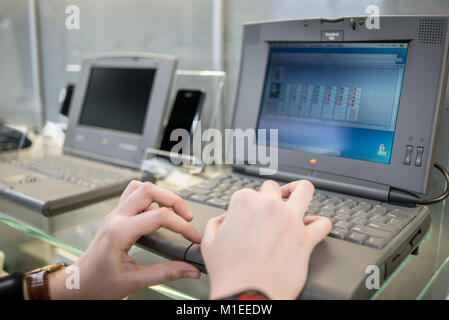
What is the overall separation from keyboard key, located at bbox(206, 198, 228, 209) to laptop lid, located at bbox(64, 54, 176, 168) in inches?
17.0

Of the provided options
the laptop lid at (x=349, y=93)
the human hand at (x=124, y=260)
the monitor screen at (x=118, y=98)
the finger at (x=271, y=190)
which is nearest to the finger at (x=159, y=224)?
the human hand at (x=124, y=260)

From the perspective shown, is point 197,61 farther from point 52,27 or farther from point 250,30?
point 52,27

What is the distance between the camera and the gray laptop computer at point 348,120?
586mm

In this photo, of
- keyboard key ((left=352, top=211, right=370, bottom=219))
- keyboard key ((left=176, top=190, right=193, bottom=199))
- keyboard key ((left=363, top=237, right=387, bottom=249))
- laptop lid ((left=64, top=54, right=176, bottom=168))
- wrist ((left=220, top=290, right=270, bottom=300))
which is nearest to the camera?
wrist ((left=220, top=290, right=270, bottom=300))

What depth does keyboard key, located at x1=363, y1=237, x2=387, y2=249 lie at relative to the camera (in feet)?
1.71

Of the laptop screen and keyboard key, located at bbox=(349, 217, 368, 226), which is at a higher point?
the laptop screen

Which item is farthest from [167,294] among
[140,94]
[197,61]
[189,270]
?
[197,61]

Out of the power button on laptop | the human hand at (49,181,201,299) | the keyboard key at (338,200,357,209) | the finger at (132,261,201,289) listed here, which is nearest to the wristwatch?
the human hand at (49,181,201,299)

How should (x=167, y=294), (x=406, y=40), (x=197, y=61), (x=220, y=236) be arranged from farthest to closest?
(x=197, y=61) → (x=406, y=40) → (x=167, y=294) → (x=220, y=236)

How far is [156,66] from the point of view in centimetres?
112

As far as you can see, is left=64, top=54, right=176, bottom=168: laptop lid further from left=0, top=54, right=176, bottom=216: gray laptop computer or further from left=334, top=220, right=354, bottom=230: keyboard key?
left=334, top=220, right=354, bottom=230: keyboard key

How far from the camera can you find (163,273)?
0.54 m

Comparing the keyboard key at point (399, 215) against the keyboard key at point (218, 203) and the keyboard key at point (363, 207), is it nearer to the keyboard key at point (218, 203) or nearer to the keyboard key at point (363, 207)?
the keyboard key at point (363, 207)
